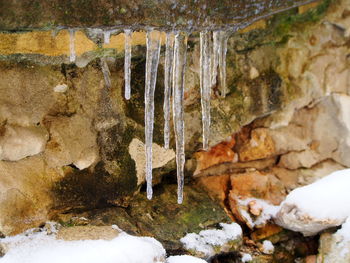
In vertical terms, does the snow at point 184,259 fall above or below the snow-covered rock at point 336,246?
above

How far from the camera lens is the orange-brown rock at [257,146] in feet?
17.6

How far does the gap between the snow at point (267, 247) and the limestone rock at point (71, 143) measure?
6.14 ft

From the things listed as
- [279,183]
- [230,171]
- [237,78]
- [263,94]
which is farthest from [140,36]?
[279,183]

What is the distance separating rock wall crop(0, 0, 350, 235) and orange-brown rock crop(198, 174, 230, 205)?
0.02m

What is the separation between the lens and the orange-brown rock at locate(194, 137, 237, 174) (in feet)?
17.0

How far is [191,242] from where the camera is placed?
4367 mm

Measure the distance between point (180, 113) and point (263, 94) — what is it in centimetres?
147

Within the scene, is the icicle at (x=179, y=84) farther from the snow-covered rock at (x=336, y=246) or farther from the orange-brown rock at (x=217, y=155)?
the snow-covered rock at (x=336, y=246)

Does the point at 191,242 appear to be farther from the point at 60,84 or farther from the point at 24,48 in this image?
the point at 24,48

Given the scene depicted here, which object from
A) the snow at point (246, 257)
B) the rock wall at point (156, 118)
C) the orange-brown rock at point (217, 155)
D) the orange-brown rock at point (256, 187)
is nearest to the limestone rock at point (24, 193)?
the rock wall at point (156, 118)

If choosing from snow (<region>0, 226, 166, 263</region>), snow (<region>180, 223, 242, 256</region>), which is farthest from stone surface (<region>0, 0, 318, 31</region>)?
snow (<region>180, 223, 242, 256</region>)

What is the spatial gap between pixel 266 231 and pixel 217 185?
66cm

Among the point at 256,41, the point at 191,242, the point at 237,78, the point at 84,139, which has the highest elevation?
the point at 256,41

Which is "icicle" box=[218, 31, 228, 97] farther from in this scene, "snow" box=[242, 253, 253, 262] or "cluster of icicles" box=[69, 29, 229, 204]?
"snow" box=[242, 253, 253, 262]
